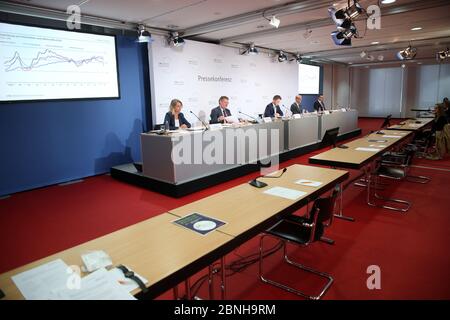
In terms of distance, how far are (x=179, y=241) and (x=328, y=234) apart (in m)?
2.15

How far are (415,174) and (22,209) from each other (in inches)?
248

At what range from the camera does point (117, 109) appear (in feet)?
20.0

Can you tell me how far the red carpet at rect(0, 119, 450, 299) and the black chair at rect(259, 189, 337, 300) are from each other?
76mm

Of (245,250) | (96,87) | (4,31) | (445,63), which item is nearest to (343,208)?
(245,250)

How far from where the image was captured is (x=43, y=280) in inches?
49.9

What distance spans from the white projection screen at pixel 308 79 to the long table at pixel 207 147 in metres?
5.40

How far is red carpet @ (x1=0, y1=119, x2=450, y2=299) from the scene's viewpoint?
7.80ft

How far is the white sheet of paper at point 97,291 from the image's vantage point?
1147 mm

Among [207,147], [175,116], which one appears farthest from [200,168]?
[175,116]

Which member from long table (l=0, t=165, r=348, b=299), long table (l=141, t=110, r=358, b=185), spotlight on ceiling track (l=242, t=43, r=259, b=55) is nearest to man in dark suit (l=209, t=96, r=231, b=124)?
long table (l=141, t=110, r=358, b=185)

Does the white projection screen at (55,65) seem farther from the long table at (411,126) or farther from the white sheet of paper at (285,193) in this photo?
the long table at (411,126)

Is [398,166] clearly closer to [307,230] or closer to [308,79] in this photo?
[307,230]

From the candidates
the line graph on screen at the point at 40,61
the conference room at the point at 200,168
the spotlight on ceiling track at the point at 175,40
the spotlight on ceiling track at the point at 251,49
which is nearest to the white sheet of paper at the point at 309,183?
the conference room at the point at 200,168
